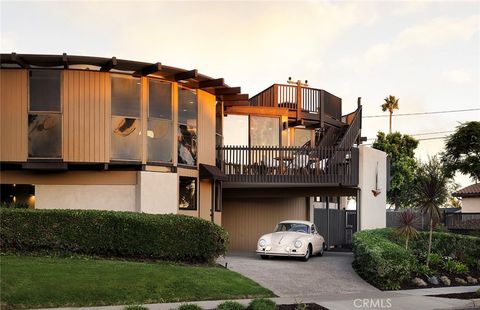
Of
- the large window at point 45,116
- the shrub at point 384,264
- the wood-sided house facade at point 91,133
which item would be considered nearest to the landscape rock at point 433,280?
the shrub at point 384,264

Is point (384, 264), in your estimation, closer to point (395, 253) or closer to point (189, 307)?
point (395, 253)

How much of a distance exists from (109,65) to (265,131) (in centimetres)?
1000

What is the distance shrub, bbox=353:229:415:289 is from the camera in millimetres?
17719

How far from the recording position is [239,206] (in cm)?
2881

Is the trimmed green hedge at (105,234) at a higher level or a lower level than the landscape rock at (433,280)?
higher

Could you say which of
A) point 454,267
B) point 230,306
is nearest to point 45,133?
point 230,306

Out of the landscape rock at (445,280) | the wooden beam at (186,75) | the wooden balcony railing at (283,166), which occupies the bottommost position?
the landscape rock at (445,280)

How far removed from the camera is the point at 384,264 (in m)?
17.6

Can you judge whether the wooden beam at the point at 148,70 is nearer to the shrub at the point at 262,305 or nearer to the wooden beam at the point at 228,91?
the wooden beam at the point at 228,91

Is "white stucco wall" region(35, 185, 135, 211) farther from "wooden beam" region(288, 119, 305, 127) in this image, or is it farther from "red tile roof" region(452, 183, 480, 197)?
"red tile roof" region(452, 183, 480, 197)

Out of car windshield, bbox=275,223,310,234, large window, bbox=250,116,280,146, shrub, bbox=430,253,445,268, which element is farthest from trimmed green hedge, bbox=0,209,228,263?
large window, bbox=250,116,280,146

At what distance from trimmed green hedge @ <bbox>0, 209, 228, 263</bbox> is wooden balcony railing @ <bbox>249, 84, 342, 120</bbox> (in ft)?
38.3

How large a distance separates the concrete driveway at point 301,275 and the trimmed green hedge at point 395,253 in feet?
1.40

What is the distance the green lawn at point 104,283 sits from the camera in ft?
42.8
